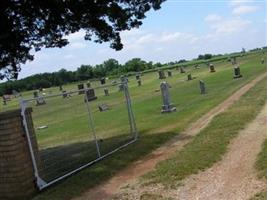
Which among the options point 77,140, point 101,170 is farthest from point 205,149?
point 77,140

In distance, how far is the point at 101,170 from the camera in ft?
38.9

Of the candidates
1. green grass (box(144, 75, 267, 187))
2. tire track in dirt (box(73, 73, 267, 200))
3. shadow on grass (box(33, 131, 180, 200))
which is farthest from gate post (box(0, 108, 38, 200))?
green grass (box(144, 75, 267, 187))

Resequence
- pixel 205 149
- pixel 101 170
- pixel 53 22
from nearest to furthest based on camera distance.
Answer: pixel 101 170 < pixel 205 149 < pixel 53 22

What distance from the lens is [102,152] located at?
14.6m

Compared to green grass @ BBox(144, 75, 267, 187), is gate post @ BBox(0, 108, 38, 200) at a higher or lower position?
higher

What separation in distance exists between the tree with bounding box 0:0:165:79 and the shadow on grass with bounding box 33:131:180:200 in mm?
4028

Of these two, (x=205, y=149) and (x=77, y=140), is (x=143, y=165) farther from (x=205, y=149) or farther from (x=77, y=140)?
(x=77, y=140)

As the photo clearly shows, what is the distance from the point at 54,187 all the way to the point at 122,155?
301 centimetres

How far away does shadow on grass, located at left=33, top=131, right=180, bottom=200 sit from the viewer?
10.3m

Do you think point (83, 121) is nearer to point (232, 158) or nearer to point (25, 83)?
point (232, 158)

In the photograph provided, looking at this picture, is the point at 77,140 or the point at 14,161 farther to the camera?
the point at 77,140

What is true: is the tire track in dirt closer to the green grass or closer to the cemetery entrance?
the green grass

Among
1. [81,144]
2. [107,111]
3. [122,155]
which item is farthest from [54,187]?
[107,111]

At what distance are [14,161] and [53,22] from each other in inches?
265
